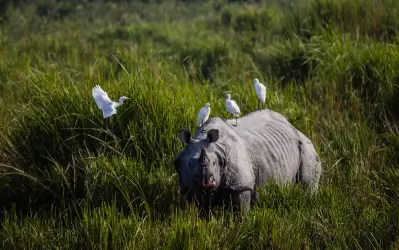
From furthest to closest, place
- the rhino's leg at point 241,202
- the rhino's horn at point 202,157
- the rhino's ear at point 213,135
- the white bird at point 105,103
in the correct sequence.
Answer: the white bird at point 105,103 → the rhino's leg at point 241,202 → the rhino's ear at point 213,135 → the rhino's horn at point 202,157

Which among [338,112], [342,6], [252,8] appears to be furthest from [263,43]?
[338,112]

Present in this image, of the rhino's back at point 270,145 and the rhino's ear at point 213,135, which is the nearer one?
the rhino's ear at point 213,135

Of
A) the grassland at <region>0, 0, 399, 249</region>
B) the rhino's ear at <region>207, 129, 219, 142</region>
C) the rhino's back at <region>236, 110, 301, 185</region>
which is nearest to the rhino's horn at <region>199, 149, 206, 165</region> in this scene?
the rhino's ear at <region>207, 129, 219, 142</region>

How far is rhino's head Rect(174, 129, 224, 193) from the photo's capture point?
16.4 feet

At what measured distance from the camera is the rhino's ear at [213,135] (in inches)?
201

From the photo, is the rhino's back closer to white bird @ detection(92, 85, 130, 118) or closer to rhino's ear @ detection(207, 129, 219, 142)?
rhino's ear @ detection(207, 129, 219, 142)

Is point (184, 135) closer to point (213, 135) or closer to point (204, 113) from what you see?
point (213, 135)

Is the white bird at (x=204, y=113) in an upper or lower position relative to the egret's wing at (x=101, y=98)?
lower

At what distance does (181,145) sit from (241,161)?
1.01 meters

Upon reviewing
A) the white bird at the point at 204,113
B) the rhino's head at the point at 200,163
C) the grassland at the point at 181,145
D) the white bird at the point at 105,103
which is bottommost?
the grassland at the point at 181,145

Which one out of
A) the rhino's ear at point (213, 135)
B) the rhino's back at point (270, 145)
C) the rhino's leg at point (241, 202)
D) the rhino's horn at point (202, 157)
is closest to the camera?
the rhino's horn at point (202, 157)

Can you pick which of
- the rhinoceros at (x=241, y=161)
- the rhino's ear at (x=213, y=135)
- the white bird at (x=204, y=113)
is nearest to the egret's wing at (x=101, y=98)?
the white bird at (x=204, y=113)

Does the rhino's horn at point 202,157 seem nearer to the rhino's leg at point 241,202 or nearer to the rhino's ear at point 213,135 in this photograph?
the rhino's ear at point 213,135

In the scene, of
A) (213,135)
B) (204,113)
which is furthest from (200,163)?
(204,113)
